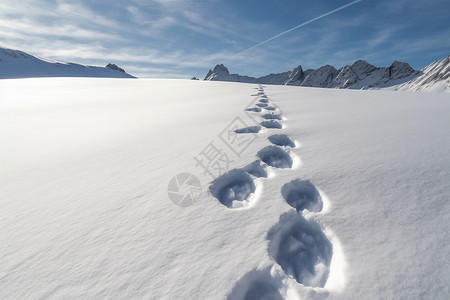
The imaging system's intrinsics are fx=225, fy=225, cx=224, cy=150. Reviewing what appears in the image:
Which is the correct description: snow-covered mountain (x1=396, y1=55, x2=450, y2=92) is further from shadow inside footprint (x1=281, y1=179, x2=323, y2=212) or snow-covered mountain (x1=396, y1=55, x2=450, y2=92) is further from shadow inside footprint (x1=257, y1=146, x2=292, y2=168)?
shadow inside footprint (x1=281, y1=179, x2=323, y2=212)

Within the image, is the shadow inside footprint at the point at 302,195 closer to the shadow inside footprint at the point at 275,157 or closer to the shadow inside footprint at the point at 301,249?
the shadow inside footprint at the point at 301,249

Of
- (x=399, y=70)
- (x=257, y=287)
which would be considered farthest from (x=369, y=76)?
(x=257, y=287)

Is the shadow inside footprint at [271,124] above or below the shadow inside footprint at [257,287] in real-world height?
above

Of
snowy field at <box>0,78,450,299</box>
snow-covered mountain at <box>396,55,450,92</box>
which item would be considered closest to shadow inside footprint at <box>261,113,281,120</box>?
snowy field at <box>0,78,450,299</box>

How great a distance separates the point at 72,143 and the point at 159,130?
80 cm

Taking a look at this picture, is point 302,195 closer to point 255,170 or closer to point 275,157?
point 255,170

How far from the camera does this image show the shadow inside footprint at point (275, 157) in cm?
156

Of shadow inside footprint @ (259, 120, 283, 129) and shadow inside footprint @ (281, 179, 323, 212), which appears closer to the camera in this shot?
shadow inside footprint @ (281, 179, 323, 212)

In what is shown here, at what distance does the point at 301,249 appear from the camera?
0.88 metres

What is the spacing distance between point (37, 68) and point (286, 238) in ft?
224

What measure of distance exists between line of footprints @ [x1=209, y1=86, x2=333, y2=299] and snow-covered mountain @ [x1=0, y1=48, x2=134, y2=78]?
175 feet

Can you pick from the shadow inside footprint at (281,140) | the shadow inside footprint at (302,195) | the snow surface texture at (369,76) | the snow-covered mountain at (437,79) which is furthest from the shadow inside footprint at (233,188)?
the snow surface texture at (369,76)

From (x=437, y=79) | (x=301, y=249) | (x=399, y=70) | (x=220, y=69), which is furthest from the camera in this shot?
(x=220, y=69)

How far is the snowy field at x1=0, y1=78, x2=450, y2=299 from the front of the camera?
697 millimetres
